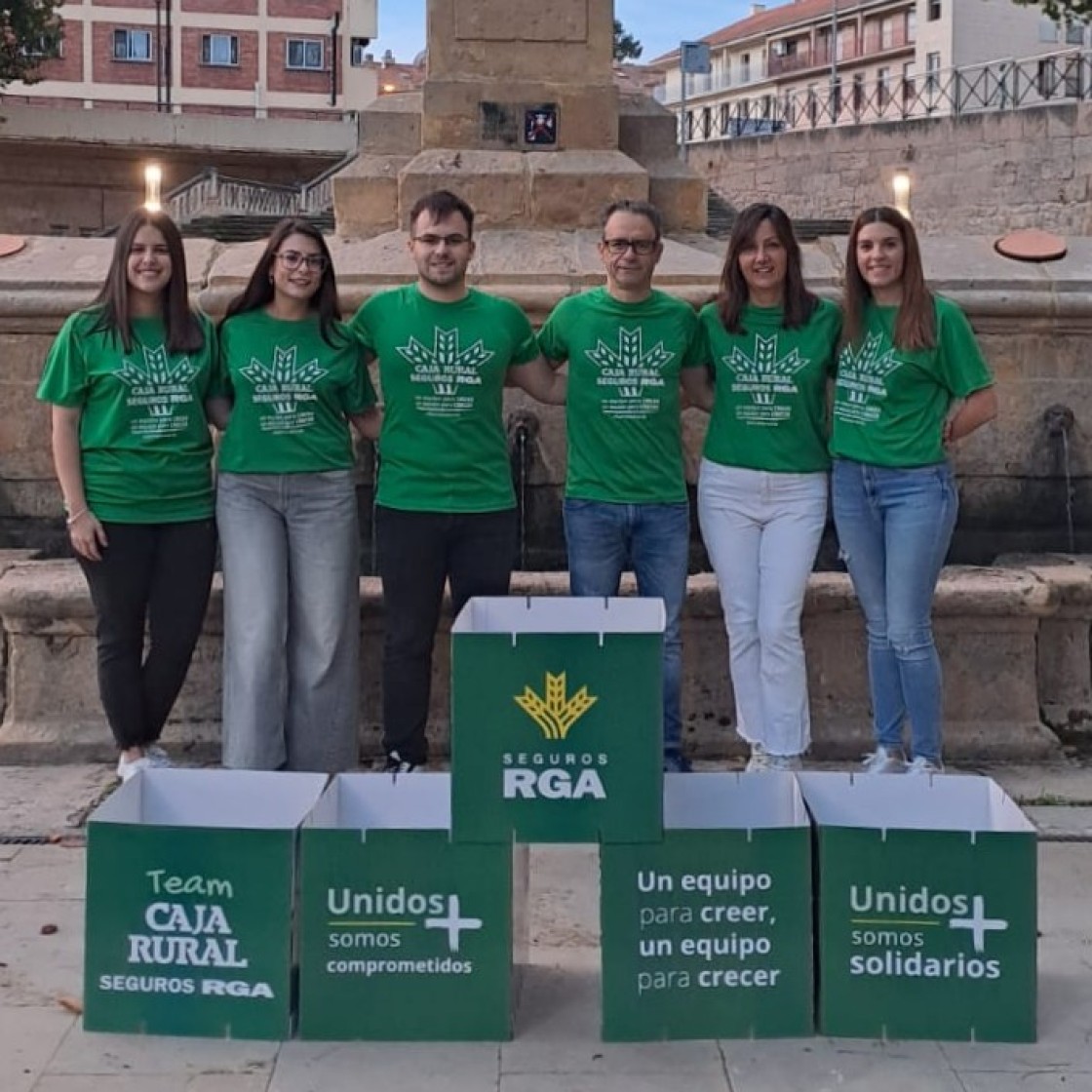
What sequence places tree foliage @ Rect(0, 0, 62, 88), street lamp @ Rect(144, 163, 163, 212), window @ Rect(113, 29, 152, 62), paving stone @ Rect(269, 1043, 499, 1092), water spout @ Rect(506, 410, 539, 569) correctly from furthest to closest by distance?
window @ Rect(113, 29, 152, 62) → tree foliage @ Rect(0, 0, 62, 88) → water spout @ Rect(506, 410, 539, 569) → street lamp @ Rect(144, 163, 163, 212) → paving stone @ Rect(269, 1043, 499, 1092)

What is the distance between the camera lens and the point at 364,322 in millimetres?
4379

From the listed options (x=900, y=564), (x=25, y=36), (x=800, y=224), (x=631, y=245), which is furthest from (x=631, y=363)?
(x=25, y=36)

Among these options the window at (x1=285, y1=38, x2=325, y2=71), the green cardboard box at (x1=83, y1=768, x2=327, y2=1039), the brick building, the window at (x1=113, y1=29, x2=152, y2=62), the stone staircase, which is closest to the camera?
the green cardboard box at (x1=83, y1=768, x2=327, y2=1039)

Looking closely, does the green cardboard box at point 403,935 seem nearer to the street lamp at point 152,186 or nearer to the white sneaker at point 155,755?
the white sneaker at point 155,755

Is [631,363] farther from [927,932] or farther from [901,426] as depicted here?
[927,932]

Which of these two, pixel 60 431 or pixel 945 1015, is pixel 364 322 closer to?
pixel 60 431

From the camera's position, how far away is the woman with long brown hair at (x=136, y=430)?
14.2 feet

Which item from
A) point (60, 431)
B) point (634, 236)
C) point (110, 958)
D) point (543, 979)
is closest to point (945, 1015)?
point (543, 979)

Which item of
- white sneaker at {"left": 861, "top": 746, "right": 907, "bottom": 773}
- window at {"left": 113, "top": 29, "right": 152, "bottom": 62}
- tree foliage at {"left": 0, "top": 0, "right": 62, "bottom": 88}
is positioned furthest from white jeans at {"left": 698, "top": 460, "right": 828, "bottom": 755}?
window at {"left": 113, "top": 29, "right": 152, "bottom": 62}

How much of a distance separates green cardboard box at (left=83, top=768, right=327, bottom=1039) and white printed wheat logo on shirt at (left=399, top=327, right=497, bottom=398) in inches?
58.4

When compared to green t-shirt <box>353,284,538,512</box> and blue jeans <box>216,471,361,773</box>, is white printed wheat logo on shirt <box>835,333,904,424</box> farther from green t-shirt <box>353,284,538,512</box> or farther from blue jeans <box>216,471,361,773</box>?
blue jeans <box>216,471,361,773</box>

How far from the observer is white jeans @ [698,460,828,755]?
14.3 ft

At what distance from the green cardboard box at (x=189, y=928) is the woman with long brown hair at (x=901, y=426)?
1.92m

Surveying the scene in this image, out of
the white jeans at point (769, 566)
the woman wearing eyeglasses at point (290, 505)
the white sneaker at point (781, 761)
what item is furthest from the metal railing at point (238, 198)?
the white sneaker at point (781, 761)
